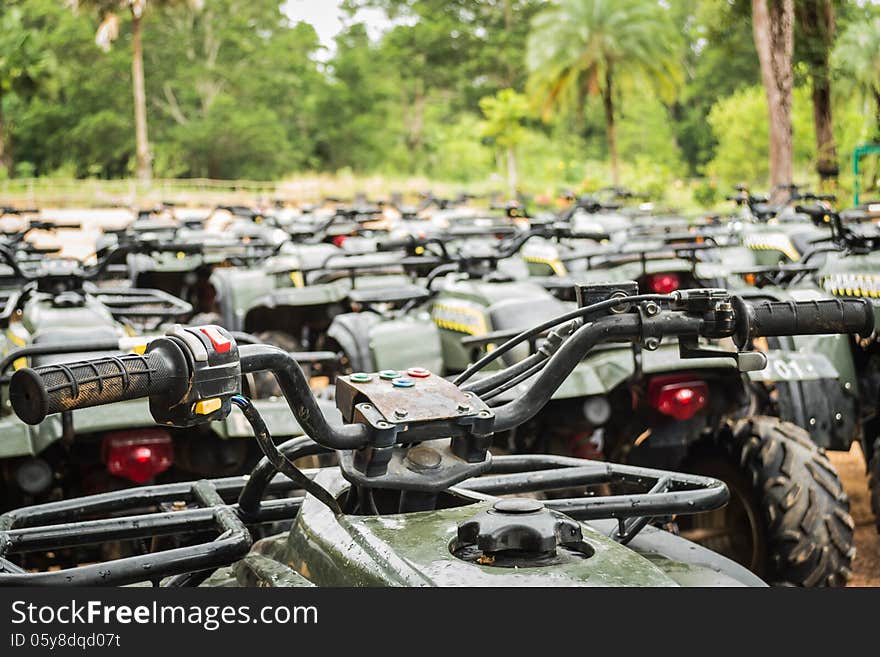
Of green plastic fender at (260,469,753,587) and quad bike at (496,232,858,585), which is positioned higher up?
green plastic fender at (260,469,753,587)

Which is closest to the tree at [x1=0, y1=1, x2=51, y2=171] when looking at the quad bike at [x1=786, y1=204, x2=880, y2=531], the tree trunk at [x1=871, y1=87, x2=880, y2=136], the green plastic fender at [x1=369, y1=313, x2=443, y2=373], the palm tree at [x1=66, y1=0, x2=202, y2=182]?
the palm tree at [x1=66, y1=0, x2=202, y2=182]

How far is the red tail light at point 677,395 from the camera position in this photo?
4.46m

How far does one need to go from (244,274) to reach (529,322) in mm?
3875

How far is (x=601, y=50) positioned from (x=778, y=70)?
16692mm

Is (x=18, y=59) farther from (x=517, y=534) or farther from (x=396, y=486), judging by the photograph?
(x=517, y=534)

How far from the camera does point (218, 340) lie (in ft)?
5.10

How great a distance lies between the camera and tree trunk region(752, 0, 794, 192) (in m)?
18.8

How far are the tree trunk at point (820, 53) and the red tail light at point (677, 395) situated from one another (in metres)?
19.2

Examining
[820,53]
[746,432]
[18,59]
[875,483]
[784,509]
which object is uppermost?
[18,59]

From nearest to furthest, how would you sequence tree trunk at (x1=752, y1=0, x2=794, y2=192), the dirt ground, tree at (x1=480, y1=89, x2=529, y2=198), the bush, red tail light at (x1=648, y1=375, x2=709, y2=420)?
red tail light at (x1=648, y1=375, x2=709, y2=420), the dirt ground, tree trunk at (x1=752, y1=0, x2=794, y2=192), the bush, tree at (x1=480, y1=89, x2=529, y2=198)

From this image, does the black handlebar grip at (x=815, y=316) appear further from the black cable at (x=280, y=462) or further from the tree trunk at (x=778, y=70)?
the tree trunk at (x=778, y=70)

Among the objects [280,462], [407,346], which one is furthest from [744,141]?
[280,462]

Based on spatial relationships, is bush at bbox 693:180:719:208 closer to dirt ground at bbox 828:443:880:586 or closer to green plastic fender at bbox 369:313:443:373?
dirt ground at bbox 828:443:880:586

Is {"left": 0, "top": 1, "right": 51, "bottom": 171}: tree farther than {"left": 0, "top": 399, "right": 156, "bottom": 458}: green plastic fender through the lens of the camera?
Yes
